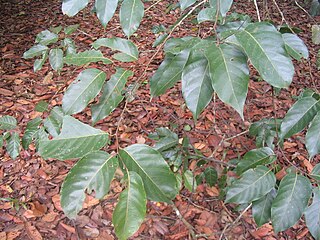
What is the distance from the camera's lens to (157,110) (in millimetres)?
2328

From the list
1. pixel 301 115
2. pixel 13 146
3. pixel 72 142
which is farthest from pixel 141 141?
pixel 72 142

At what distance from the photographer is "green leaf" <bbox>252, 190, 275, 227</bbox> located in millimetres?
864

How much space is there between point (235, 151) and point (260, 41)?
145cm

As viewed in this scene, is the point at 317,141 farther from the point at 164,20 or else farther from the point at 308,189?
the point at 164,20

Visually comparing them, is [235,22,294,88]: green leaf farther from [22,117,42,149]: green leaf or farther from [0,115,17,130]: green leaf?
[0,115,17,130]: green leaf

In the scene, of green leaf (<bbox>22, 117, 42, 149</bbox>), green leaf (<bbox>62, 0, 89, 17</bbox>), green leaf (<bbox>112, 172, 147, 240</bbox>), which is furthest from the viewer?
green leaf (<bbox>22, 117, 42, 149</bbox>)

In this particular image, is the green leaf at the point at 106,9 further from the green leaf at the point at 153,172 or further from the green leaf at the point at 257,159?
the green leaf at the point at 257,159

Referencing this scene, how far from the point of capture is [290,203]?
717 millimetres

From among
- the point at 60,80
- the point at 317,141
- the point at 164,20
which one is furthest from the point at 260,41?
the point at 164,20

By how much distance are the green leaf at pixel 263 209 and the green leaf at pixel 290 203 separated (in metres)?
0.14

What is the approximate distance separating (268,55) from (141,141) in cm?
150

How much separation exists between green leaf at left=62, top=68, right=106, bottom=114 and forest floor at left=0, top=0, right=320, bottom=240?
0.33 meters

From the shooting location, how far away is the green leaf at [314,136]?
0.74m

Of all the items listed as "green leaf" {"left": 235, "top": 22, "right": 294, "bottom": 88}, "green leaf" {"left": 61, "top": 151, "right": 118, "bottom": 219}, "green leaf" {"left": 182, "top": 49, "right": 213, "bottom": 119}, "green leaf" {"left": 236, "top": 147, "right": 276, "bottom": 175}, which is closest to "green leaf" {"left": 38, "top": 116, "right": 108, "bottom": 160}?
"green leaf" {"left": 61, "top": 151, "right": 118, "bottom": 219}
